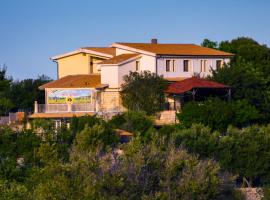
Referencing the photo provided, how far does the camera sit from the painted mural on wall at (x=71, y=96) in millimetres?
65188

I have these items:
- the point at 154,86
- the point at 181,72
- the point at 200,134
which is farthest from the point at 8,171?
the point at 181,72

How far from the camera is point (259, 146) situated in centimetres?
5719

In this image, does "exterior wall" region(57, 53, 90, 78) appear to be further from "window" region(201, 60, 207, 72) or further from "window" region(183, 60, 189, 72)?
"window" region(201, 60, 207, 72)

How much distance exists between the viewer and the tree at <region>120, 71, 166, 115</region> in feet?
208

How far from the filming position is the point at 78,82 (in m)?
66.4

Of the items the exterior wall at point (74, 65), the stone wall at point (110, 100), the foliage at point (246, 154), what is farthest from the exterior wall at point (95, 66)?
the foliage at point (246, 154)

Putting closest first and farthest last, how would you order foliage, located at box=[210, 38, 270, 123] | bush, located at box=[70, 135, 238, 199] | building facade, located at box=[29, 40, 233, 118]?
bush, located at box=[70, 135, 238, 199]
building facade, located at box=[29, 40, 233, 118]
foliage, located at box=[210, 38, 270, 123]

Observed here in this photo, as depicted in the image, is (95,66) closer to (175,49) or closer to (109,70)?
(175,49)

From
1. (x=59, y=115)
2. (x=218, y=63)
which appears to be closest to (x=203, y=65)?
(x=218, y=63)

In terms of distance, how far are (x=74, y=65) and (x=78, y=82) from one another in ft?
15.4

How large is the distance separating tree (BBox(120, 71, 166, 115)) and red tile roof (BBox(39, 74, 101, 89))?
7.31 ft

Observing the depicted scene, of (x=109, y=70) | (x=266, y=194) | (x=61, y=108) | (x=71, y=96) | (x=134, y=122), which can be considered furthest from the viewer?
(x=109, y=70)

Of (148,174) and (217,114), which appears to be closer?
(148,174)

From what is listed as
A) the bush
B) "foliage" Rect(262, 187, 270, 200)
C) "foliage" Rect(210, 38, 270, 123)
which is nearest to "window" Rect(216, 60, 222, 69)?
"foliage" Rect(210, 38, 270, 123)
